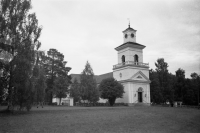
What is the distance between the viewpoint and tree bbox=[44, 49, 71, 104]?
162 feet

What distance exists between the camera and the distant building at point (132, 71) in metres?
44.6

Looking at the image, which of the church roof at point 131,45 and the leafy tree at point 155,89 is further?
the leafy tree at point 155,89

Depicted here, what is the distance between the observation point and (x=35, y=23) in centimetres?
2186

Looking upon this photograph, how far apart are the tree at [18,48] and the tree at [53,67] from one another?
28.3 meters

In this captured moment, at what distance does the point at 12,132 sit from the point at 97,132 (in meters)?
4.75

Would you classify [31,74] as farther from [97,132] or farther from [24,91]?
[97,132]

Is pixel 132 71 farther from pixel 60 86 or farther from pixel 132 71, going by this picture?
pixel 60 86

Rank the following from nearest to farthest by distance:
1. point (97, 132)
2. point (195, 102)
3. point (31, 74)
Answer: point (97, 132) → point (31, 74) → point (195, 102)

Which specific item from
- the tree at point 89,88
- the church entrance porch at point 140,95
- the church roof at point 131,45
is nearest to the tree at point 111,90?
the tree at point 89,88

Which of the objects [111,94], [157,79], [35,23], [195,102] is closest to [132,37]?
[157,79]

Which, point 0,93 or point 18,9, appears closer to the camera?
point 0,93

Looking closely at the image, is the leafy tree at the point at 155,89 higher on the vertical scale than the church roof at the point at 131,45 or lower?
lower

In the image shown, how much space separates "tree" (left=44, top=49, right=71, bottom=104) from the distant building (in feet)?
46.7

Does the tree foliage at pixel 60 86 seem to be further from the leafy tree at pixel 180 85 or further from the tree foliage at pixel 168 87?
the leafy tree at pixel 180 85
